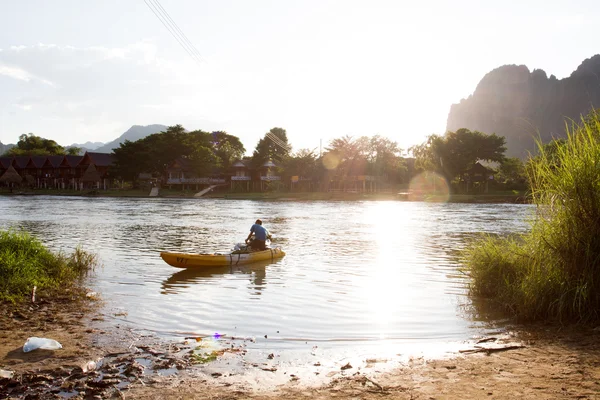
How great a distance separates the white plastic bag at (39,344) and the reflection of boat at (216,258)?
7945 mm

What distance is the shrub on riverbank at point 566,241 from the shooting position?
7.68 m

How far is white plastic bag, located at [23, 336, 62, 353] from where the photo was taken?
6.69 m

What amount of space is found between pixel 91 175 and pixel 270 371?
9717 cm

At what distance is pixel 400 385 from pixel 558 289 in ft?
12.6

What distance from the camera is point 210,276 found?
48.1 feet

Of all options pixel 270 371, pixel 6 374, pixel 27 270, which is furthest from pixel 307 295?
pixel 6 374

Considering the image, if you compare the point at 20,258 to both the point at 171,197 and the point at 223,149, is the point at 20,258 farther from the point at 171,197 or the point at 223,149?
the point at 223,149

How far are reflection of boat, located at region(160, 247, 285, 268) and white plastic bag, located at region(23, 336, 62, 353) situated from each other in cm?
794

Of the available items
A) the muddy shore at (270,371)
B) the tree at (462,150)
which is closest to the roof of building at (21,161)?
the tree at (462,150)

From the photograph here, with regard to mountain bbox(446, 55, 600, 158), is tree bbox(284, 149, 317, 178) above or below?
below

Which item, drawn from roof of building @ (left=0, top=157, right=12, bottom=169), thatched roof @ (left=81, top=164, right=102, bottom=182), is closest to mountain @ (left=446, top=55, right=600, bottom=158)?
thatched roof @ (left=81, top=164, right=102, bottom=182)

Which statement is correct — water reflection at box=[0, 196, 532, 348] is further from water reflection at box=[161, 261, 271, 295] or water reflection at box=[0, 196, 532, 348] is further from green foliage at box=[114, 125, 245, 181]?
green foliage at box=[114, 125, 245, 181]

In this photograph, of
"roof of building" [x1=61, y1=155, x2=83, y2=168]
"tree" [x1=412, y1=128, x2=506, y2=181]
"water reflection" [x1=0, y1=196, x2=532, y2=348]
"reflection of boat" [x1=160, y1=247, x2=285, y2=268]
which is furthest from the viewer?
"roof of building" [x1=61, y1=155, x2=83, y2=168]

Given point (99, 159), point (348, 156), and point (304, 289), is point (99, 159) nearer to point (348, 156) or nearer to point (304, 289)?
point (348, 156)
